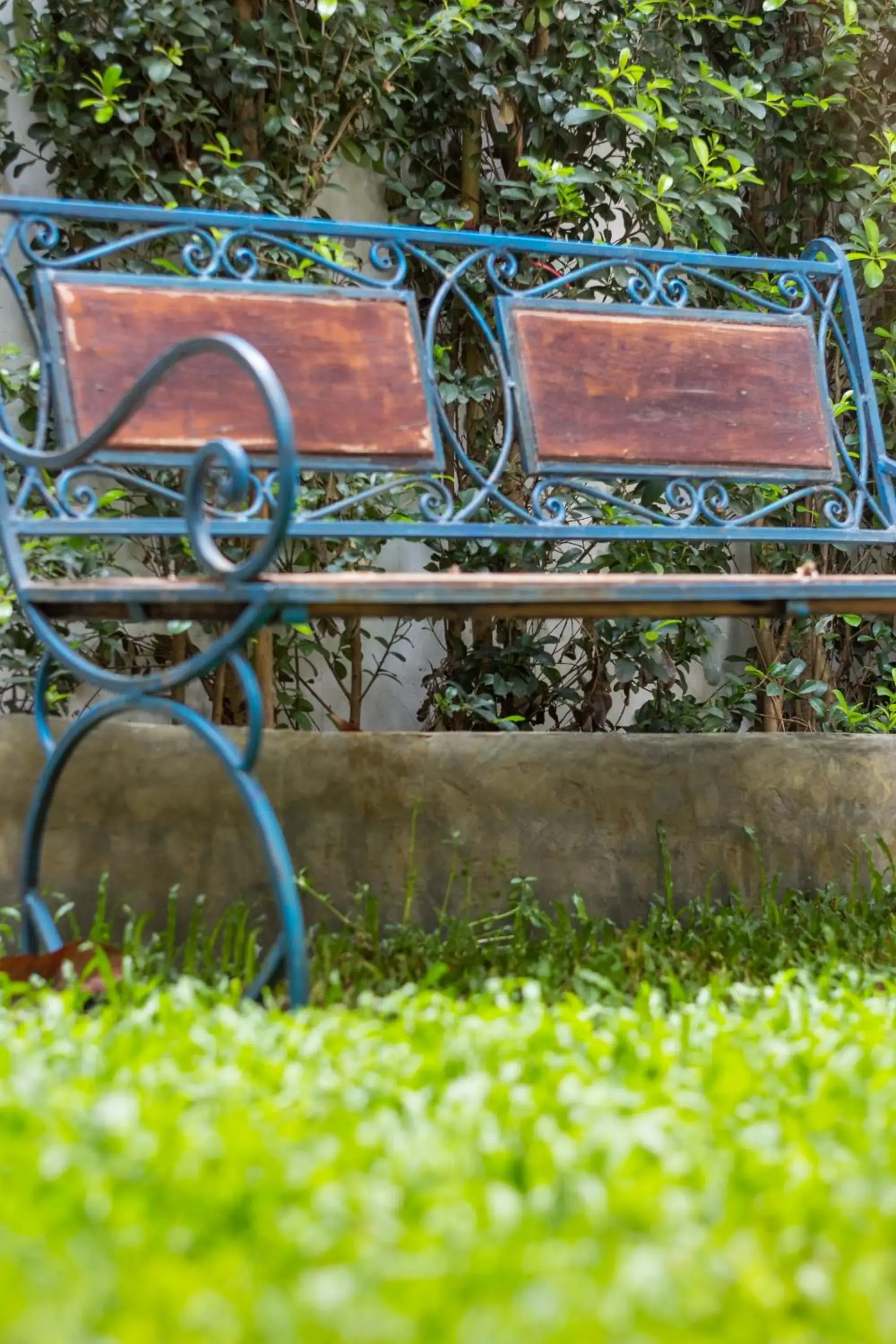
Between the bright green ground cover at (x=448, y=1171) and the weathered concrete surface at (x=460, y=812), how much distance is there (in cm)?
56

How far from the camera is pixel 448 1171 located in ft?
3.91

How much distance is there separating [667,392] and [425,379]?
0.46m

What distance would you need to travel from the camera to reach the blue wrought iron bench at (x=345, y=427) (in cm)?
185

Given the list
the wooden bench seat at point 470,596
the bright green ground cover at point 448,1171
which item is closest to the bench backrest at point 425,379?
the wooden bench seat at point 470,596

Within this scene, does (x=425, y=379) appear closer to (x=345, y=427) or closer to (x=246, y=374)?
(x=345, y=427)

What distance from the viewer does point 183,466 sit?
7.57 feet

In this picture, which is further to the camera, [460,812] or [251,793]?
[460,812]

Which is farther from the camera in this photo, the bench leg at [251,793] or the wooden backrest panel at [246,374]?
the wooden backrest panel at [246,374]

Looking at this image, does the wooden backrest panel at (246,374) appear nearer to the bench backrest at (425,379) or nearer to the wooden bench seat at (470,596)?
the bench backrest at (425,379)

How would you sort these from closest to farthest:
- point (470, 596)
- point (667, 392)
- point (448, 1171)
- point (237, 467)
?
point (448, 1171) → point (237, 467) → point (470, 596) → point (667, 392)

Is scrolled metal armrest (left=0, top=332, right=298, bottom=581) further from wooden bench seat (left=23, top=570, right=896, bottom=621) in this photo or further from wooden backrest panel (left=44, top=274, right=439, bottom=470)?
→ wooden backrest panel (left=44, top=274, right=439, bottom=470)

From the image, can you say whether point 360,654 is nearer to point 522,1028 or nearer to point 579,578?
point 579,578

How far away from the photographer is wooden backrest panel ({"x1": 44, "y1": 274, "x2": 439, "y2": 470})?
7.57ft

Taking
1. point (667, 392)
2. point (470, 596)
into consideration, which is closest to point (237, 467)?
point (470, 596)
